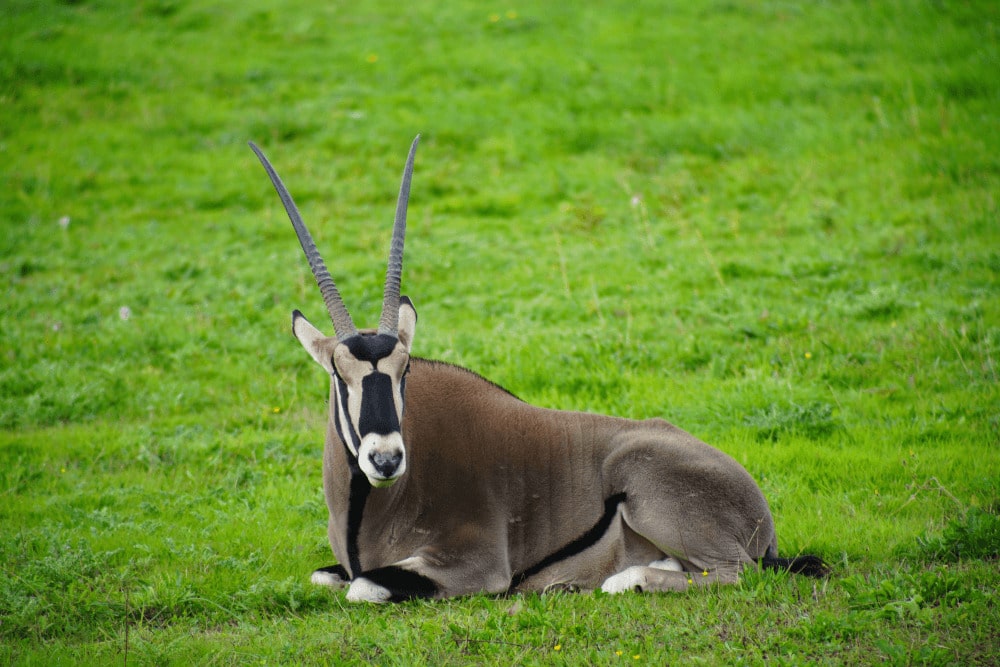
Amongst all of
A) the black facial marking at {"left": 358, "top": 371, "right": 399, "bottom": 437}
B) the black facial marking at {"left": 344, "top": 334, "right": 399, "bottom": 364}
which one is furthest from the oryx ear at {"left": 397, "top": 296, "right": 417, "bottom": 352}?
the black facial marking at {"left": 358, "top": 371, "right": 399, "bottom": 437}

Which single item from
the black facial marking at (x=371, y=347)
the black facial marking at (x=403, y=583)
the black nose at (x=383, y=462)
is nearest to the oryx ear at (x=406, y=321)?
the black facial marking at (x=371, y=347)

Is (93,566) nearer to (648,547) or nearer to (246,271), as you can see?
(648,547)

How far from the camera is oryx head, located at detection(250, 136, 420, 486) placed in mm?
5699

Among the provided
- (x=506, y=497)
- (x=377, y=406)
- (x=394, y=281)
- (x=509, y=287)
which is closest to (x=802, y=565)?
(x=506, y=497)

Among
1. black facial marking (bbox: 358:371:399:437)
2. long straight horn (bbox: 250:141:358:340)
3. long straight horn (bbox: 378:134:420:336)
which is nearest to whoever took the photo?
A: black facial marking (bbox: 358:371:399:437)

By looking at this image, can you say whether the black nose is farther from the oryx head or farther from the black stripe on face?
the black stripe on face

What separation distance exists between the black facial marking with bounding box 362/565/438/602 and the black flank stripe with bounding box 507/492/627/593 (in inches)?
24.7

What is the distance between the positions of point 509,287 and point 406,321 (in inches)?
251

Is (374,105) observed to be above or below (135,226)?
above

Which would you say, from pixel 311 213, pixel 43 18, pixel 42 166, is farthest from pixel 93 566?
pixel 43 18

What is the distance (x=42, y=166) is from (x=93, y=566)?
→ 43.3ft

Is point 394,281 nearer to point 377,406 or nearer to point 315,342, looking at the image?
point 315,342

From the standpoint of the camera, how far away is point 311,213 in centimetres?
1617

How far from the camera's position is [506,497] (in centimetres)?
677
